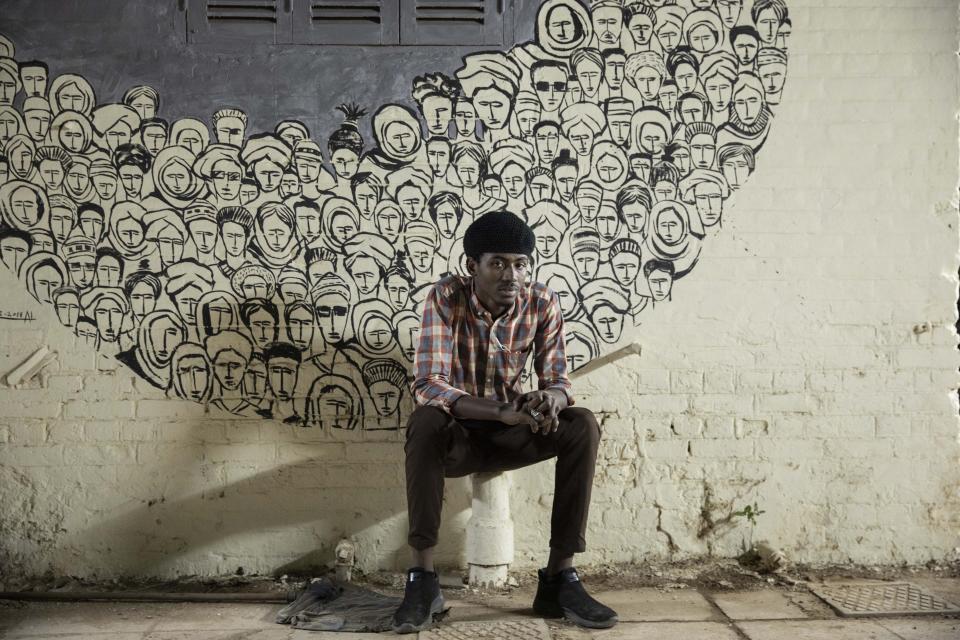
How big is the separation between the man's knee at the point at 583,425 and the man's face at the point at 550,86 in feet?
4.63

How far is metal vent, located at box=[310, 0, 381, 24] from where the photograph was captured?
3.67 m

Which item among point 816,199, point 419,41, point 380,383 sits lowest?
point 380,383

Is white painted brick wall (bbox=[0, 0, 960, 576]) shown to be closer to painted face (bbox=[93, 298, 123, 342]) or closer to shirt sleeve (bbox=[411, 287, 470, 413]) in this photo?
shirt sleeve (bbox=[411, 287, 470, 413])

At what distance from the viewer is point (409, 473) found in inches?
121

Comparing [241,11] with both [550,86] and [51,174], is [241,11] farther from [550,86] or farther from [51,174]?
[550,86]

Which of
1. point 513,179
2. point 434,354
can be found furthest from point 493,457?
point 513,179

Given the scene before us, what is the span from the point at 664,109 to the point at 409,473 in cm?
198

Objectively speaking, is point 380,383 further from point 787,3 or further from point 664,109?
point 787,3

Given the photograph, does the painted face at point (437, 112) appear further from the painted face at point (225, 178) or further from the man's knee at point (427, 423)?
the man's knee at point (427, 423)

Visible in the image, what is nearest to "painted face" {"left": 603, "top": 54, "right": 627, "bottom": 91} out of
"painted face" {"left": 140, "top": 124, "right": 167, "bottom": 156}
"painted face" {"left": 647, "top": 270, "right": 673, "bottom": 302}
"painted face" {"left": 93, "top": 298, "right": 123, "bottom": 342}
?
"painted face" {"left": 647, "top": 270, "right": 673, "bottom": 302}

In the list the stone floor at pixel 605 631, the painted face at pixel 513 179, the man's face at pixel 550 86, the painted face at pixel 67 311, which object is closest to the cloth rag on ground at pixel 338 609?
the stone floor at pixel 605 631

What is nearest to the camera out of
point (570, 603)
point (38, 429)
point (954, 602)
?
point (570, 603)

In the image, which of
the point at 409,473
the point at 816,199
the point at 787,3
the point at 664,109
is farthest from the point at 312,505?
the point at 787,3

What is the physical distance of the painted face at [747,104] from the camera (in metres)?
3.72
